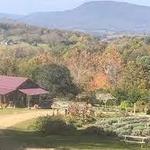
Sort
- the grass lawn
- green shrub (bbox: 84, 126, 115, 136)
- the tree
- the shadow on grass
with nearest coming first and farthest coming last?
1. the shadow on grass
2. green shrub (bbox: 84, 126, 115, 136)
3. the grass lawn
4. the tree

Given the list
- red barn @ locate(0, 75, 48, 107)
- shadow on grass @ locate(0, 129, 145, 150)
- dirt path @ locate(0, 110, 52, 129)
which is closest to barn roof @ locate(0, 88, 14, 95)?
red barn @ locate(0, 75, 48, 107)

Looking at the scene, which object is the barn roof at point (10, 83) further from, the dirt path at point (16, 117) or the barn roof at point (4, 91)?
the dirt path at point (16, 117)

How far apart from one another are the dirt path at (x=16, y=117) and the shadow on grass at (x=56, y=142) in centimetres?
340

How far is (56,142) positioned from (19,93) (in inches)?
965

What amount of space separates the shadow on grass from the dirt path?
11.2 ft

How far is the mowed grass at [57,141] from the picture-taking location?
3334 centimetres

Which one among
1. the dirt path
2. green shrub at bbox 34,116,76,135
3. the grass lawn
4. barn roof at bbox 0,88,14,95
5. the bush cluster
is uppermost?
green shrub at bbox 34,116,76,135

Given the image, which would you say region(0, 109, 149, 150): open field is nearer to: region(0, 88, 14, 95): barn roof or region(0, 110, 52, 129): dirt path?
region(0, 110, 52, 129): dirt path

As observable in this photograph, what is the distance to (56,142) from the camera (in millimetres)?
36000

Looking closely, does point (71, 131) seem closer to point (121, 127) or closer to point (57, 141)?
point (121, 127)

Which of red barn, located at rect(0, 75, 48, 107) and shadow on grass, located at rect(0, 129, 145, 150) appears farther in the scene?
red barn, located at rect(0, 75, 48, 107)

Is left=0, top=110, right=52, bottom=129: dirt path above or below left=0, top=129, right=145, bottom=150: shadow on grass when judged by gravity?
below

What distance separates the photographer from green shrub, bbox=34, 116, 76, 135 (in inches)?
1619

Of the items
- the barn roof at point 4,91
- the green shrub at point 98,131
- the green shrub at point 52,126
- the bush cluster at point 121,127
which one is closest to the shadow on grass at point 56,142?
the green shrub at point 98,131
